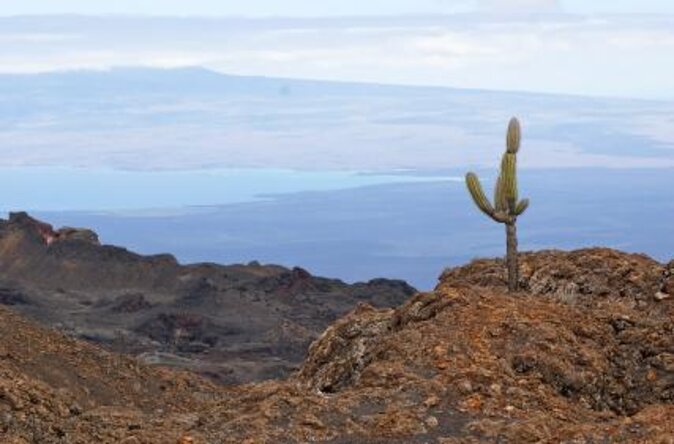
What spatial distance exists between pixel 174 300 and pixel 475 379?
2711 inches

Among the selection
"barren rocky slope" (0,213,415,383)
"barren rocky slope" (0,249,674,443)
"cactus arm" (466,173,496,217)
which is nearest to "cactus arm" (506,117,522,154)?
"cactus arm" (466,173,496,217)

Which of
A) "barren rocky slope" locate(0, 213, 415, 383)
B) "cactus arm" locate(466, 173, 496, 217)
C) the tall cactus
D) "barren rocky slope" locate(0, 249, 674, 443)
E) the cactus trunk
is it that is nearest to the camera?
"barren rocky slope" locate(0, 249, 674, 443)

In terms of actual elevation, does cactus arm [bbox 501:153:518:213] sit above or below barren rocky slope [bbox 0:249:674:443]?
above

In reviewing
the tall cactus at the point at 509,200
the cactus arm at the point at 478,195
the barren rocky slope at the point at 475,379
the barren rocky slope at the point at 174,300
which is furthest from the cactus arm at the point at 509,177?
the barren rocky slope at the point at 174,300

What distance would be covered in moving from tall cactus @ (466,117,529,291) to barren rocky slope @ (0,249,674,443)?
78cm

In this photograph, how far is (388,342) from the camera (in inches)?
802

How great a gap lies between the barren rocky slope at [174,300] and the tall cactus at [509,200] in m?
39.0

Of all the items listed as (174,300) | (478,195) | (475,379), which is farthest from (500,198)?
(174,300)

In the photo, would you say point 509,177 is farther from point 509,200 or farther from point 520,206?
point 520,206

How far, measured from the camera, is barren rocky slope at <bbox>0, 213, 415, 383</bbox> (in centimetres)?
7212

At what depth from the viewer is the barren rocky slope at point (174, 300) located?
72.1 m

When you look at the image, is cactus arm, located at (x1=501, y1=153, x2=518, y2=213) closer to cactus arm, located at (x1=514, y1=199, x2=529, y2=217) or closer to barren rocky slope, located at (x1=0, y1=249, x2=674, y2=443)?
cactus arm, located at (x1=514, y1=199, x2=529, y2=217)

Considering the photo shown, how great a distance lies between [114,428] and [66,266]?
76.4 m

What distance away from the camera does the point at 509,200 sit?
23.5 meters
